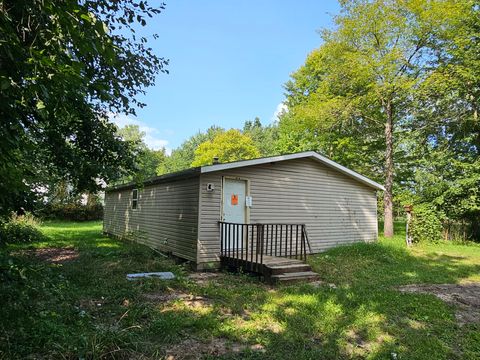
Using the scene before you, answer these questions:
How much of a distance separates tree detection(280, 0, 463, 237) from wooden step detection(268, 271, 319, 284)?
958 cm

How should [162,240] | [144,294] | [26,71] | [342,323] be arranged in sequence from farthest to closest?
[162,240], [144,294], [342,323], [26,71]

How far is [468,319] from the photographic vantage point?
15.6 ft

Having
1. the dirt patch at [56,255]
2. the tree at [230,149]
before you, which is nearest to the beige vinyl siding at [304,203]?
the dirt patch at [56,255]

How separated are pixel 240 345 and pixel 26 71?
3.28 metres

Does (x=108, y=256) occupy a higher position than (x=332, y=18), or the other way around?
(x=332, y=18)

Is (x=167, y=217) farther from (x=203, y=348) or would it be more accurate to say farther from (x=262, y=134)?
(x=262, y=134)

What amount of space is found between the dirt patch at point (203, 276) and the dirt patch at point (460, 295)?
378 cm

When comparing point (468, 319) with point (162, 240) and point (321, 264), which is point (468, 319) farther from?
point (162, 240)

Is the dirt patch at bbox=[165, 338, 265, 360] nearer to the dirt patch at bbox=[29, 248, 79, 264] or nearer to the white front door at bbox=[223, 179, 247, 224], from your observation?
the white front door at bbox=[223, 179, 247, 224]

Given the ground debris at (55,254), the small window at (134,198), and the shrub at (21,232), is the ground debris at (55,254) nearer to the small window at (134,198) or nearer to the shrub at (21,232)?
the shrub at (21,232)

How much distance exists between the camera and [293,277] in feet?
22.1

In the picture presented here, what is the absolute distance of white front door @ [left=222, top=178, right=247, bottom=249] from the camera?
342 inches

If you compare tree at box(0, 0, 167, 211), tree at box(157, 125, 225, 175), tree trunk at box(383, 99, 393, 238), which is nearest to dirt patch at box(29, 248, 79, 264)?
tree at box(0, 0, 167, 211)

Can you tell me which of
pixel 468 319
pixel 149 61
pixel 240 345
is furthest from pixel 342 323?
pixel 149 61
